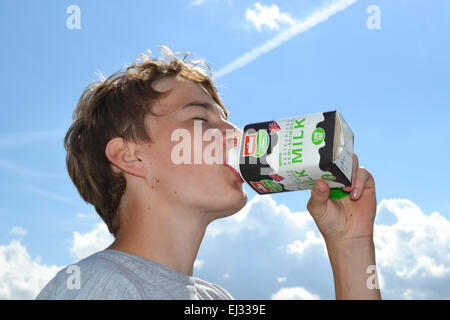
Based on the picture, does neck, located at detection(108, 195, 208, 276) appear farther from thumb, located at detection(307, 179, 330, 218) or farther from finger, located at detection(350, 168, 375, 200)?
finger, located at detection(350, 168, 375, 200)

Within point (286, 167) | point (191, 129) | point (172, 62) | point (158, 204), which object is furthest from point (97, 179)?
point (286, 167)

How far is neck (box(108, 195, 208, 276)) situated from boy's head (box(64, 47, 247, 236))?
0.09ft

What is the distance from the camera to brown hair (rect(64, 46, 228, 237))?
1646mm

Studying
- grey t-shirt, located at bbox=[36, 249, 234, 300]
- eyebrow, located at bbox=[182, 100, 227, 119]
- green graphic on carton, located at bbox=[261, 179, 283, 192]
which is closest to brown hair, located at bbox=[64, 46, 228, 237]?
eyebrow, located at bbox=[182, 100, 227, 119]

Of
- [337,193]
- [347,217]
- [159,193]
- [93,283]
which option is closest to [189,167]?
[159,193]

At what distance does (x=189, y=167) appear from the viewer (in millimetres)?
1471

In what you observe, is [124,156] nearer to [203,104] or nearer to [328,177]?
[203,104]

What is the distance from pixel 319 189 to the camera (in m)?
1.40

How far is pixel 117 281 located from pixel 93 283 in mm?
65

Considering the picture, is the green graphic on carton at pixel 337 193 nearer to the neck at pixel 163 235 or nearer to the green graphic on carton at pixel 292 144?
the green graphic on carton at pixel 292 144

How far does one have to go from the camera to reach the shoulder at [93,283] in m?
1.17

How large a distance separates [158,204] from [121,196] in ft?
0.77

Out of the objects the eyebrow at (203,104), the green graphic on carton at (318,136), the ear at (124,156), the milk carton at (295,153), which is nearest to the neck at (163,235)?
the ear at (124,156)

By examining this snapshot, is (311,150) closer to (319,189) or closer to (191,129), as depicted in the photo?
(319,189)
